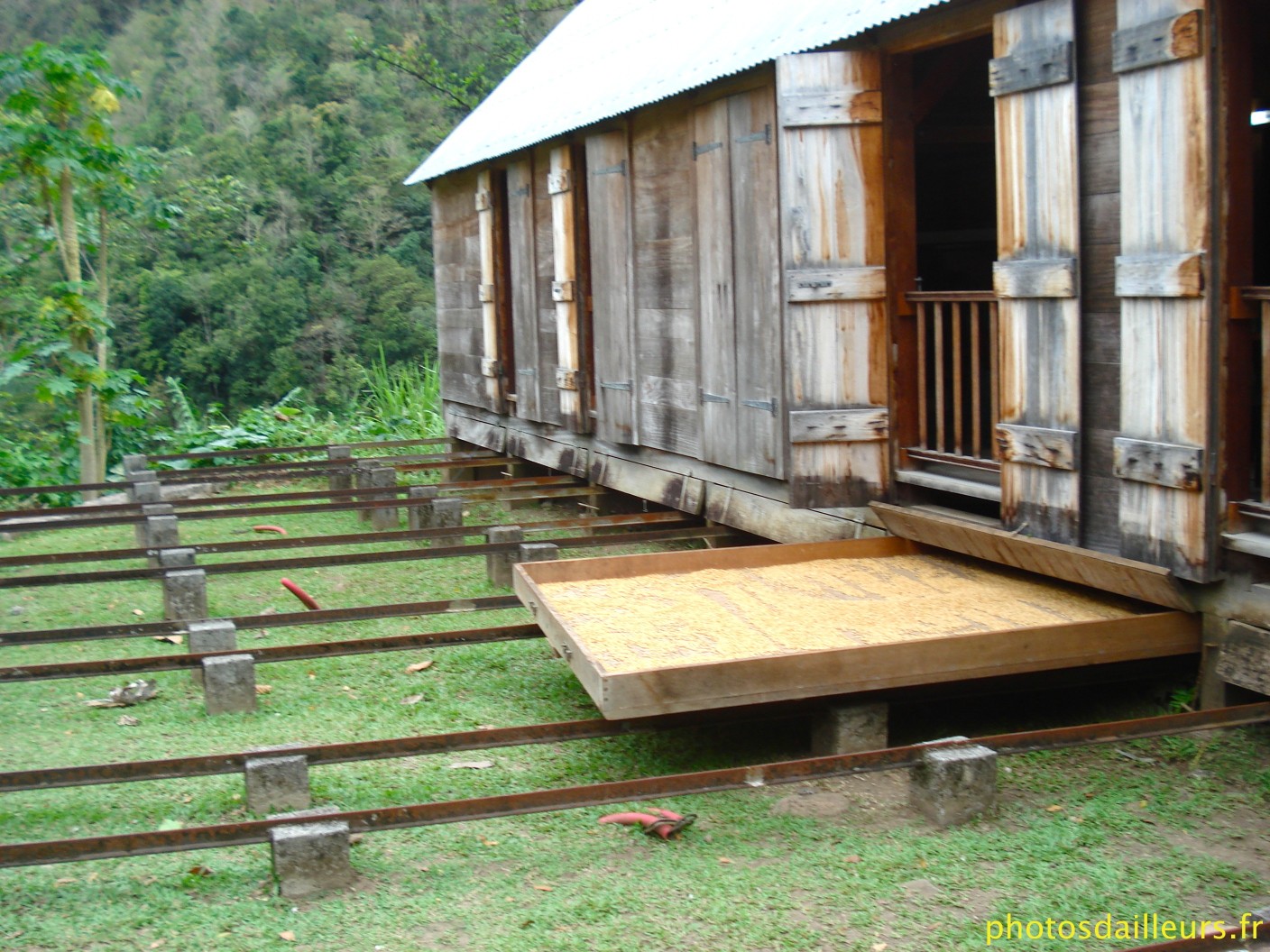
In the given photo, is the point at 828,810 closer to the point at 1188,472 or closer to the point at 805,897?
the point at 805,897

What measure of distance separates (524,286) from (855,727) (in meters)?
7.18

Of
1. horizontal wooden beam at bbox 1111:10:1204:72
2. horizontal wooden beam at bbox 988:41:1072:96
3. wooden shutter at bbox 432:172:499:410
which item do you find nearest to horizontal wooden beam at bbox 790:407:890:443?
horizontal wooden beam at bbox 988:41:1072:96

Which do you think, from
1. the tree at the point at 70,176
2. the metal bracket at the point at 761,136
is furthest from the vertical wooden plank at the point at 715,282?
the tree at the point at 70,176

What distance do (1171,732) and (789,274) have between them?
9.60 feet

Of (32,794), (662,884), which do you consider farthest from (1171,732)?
(32,794)

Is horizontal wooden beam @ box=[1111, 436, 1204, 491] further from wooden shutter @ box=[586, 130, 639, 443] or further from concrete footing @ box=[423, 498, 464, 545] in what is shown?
concrete footing @ box=[423, 498, 464, 545]

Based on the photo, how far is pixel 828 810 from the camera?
4.46m

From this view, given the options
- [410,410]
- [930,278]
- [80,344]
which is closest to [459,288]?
[80,344]

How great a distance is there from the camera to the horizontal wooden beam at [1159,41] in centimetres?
449

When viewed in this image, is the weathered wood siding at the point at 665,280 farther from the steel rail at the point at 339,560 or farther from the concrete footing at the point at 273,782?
the concrete footing at the point at 273,782

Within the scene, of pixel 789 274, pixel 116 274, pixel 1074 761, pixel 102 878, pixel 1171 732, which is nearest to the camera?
pixel 102 878

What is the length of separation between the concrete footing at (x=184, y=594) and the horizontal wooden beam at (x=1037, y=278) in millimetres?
4427

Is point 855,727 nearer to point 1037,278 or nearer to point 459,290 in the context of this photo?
point 1037,278

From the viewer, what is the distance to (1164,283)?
15.3ft
